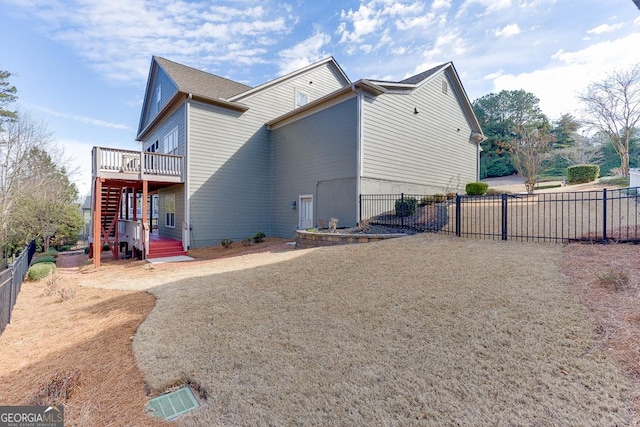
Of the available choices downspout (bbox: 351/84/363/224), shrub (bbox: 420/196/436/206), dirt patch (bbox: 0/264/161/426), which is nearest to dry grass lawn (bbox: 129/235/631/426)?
dirt patch (bbox: 0/264/161/426)

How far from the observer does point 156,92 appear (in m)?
18.8

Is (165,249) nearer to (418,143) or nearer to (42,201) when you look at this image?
(42,201)

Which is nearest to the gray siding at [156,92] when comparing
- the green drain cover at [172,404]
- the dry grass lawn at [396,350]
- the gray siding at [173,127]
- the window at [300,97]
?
the gray siding at [173,127]

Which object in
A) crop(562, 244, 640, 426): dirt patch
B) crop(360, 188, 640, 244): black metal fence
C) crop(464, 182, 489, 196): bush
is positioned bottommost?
crop(562, 244, 640, 426): dirt patch

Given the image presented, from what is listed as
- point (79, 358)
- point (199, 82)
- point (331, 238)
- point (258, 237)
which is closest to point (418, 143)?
point (331, 238)

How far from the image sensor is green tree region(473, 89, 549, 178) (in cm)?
3703

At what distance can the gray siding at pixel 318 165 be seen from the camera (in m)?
12.0

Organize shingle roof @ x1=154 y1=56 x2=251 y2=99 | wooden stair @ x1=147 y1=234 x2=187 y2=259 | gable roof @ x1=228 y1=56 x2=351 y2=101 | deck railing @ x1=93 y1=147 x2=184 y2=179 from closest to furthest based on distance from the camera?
deck railing @ x1=93 y1=147 x2=184 y2=179 → wooden stair @ x1=147 y1=234 x2=187 y2=259 → shingle roof @ x1=154 y1=56 x2=251 y2=99 → gable roof @ x1=228 y1=56 x2=351 y2=101

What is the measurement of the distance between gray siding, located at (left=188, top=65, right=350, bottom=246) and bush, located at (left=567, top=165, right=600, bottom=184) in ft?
68.4

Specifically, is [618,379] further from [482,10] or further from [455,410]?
[482,10]

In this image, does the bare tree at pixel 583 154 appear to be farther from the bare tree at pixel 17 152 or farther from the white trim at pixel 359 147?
the bare tree at pixel 17 152

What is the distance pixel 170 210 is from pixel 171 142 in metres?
3.74

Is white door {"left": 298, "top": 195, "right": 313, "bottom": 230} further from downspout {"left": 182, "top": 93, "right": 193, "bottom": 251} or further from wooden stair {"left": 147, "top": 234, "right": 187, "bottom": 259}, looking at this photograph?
wooden stair {"left": 147, "top": 234, "right": 187, "bottom": 259}

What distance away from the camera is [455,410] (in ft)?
7.75
